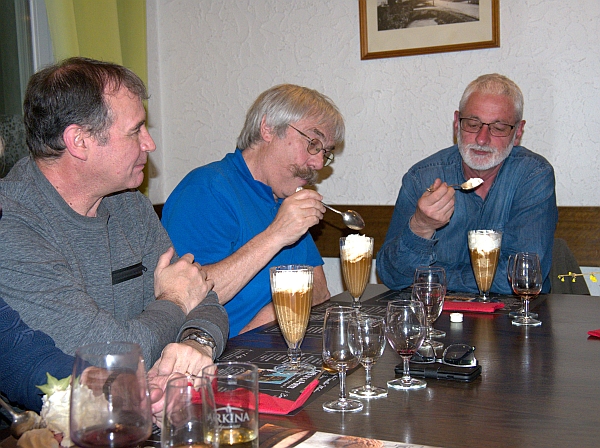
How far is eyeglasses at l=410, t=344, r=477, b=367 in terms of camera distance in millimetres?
1307

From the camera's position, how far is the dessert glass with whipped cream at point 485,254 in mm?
2021

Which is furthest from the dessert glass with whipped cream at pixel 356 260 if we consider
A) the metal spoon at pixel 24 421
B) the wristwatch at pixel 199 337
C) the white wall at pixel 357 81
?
the white wall at pixel 357 81

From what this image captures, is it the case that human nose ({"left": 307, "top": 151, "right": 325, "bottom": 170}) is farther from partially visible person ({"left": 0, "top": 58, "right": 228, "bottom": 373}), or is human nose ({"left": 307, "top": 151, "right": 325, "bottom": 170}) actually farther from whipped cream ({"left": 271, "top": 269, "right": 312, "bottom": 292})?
whipped cream ({"left": 271, "top": 269, "right": 312, "bottom": 292})

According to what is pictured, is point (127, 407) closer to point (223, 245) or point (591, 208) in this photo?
point (223, 245)

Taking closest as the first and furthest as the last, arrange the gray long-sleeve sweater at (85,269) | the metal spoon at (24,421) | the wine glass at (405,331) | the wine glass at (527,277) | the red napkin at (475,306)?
the metal spoon at (24,421), the wine glass at (405,331), the gray long-sleeve sweater at (85,269), the wine glass at (527,277), the red napkin at (475,306)

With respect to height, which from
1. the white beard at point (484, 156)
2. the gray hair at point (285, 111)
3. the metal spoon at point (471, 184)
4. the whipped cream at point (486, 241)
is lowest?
the whipped cream at point (486, 241)

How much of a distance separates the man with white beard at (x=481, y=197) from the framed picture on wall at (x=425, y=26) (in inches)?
19.3

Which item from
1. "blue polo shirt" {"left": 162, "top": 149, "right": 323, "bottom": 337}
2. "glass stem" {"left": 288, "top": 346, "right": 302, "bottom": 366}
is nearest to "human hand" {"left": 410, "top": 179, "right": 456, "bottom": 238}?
"blue polo shirt" {"left": 162, "top": 149, "right": 323, "bottom": 337}

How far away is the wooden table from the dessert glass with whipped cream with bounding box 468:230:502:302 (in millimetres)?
436

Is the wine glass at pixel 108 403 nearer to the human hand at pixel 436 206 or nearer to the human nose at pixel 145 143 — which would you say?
the human nose at pixel 145 143

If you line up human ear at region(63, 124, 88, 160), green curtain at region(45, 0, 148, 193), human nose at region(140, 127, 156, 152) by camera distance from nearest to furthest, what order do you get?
human ear at region(63, 124, 88, 160), human nose at region(140, 127, 156, 152), green curtain at region(45, 0, 148, 193)

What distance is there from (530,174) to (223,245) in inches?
48.0

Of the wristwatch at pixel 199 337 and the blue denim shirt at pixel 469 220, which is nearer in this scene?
the wristwatch at pixel 199 337

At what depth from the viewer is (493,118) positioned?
2.60 m
